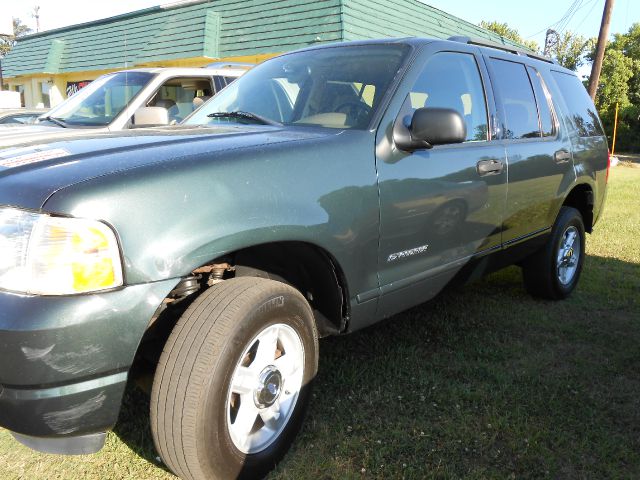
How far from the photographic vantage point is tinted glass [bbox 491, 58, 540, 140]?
3686 millimetres

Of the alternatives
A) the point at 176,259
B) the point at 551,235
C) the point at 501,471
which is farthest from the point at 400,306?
the point at 551,235

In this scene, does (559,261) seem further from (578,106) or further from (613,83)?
(613,83)

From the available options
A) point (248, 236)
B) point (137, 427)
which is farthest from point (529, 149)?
point (137, 427)

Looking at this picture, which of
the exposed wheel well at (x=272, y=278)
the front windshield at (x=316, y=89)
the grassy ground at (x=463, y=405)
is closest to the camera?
the exposed wheel well at (x=272, y=278)

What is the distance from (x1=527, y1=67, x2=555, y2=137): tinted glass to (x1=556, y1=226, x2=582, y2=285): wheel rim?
0.92 metres

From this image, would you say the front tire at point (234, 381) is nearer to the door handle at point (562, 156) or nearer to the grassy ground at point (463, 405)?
the grassy ground at point (463, 405)

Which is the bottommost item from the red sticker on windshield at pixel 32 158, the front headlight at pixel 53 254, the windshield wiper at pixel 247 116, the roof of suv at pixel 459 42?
the front headlight at pixel 53 254

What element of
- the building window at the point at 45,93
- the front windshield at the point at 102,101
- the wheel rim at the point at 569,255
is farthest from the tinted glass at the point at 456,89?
the building window at the point at 45,93

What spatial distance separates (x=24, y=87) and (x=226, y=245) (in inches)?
904

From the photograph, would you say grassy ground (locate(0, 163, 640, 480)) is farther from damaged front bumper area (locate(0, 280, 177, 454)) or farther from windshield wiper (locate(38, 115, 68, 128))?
windshield wiper (locate(38, 115, 68, 128))

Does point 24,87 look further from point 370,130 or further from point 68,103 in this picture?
Answer: point 370,130

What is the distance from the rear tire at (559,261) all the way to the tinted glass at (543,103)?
76 centimetres

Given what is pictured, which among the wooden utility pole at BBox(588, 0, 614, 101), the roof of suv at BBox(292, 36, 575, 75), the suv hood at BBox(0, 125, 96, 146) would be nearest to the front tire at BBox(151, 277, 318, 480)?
the suv hood at BBox(0, 125, 96, 146)

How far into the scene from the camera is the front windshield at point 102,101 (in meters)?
5.62
